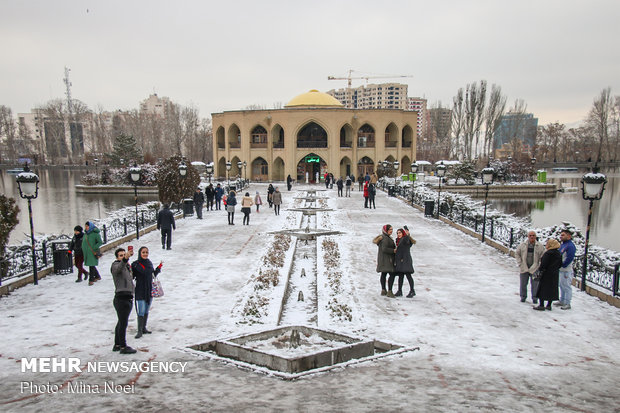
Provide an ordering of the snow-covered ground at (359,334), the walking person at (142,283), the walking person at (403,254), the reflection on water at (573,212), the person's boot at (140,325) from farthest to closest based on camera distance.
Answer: the reflection on water at (573,212), the walking person at (403,254), the person's boot at (140,325), the walking person at (142,283), the snow-covered ground at (359,334)

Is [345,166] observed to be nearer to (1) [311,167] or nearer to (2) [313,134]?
(1) [311,167]

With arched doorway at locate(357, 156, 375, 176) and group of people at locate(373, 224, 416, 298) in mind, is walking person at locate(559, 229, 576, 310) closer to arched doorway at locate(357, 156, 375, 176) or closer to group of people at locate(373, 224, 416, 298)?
group of people at locate(373, 224, 416, 298)

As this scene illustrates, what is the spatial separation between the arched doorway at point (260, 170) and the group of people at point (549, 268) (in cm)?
4177

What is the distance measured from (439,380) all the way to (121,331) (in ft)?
13.7

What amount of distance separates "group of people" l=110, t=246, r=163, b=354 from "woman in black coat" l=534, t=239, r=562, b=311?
21.5 feet

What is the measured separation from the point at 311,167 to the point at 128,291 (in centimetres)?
4259

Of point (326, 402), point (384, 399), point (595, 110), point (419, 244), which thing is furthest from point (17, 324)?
point (595, 110)

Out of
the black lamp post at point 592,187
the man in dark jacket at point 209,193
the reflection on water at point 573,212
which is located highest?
the black lamp post at point 592,187

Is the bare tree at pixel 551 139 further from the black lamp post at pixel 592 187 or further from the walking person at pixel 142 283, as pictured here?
the walking person at pixel 142 283

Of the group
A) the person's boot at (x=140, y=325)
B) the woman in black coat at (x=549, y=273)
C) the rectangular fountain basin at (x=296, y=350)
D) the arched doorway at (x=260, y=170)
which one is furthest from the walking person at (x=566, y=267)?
the arched doorway at (x=260, y=170)

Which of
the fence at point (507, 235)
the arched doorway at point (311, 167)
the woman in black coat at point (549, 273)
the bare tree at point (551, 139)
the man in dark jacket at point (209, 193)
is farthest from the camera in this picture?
the bare tree at point (551, 139)

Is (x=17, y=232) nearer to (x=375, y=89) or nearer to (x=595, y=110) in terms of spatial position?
(x=595, y=110)

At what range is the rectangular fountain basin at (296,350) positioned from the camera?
5309mm

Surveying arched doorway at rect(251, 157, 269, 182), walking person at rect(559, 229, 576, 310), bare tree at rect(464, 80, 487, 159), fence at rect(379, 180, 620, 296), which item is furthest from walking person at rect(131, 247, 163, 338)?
bare tree at rect(464, 80, 487, 159)
